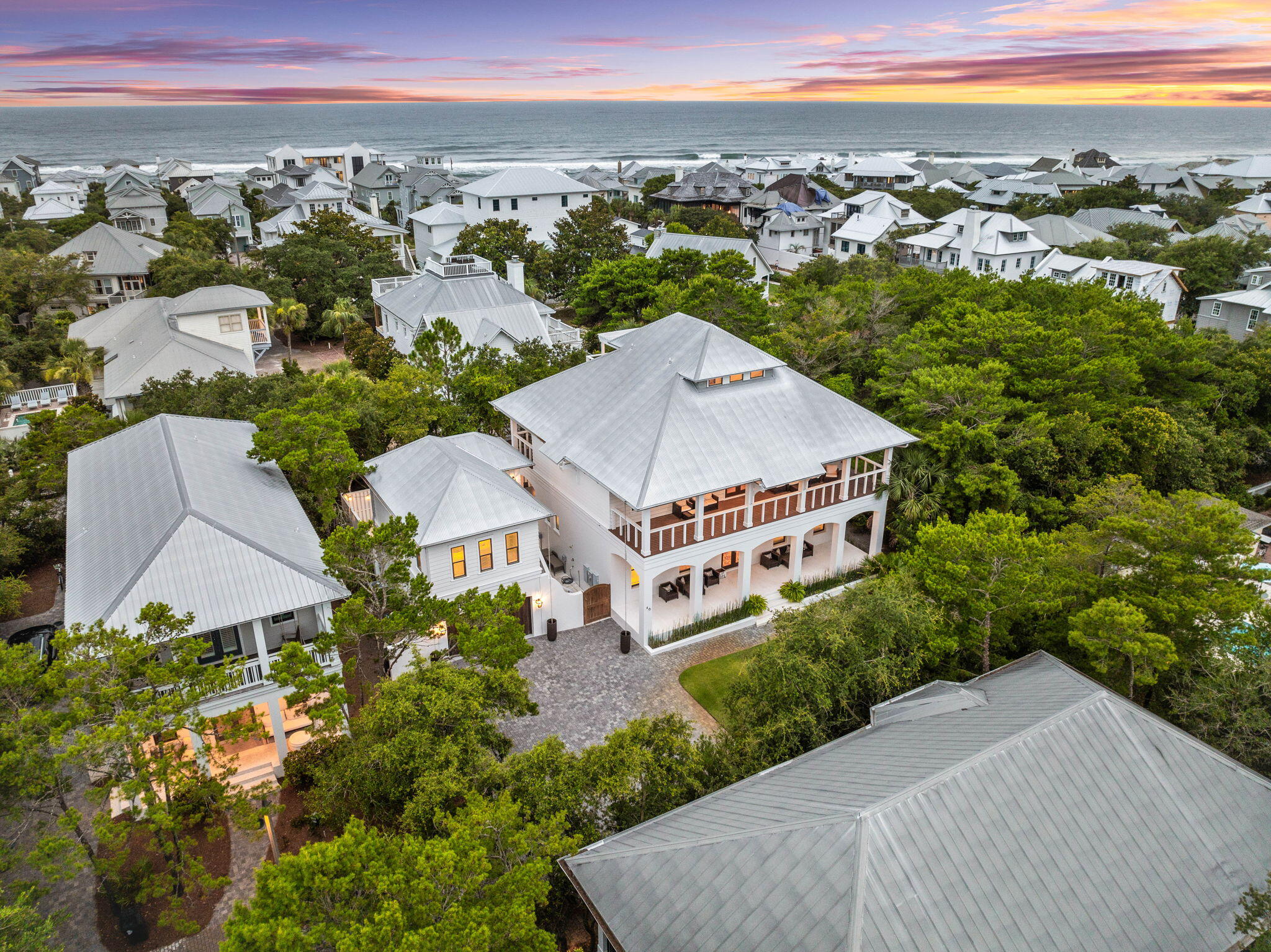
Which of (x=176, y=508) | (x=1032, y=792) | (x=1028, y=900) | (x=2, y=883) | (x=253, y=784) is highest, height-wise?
(x=176, y=508)

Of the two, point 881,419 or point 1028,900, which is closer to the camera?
point 1028,900

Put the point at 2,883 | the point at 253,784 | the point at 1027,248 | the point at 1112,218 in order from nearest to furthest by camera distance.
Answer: the point at 2,883
the point at 253,784
the point at 1027,248
the point at 1112,218

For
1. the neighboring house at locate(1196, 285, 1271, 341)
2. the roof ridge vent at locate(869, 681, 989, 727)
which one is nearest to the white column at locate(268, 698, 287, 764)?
the roof ridge vent at locate(869, 681, 989, 727)

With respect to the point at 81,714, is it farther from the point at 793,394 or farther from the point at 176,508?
the point at 793,394

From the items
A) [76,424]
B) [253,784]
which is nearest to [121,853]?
[253,784]

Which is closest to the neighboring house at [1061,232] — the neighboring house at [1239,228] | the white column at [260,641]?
the neighboring house at [1239,228]

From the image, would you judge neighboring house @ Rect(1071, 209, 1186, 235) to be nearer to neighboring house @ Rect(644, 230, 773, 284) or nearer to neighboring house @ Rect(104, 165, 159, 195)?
neighboring house @ Rect(644, 230, 773, 284)

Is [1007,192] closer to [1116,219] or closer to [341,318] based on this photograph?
[1116,219]
